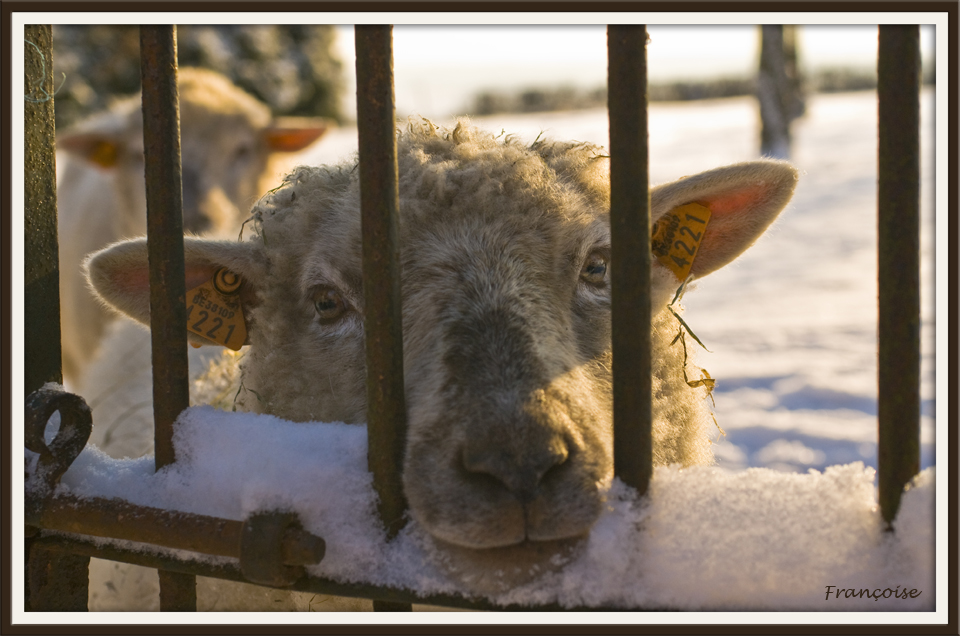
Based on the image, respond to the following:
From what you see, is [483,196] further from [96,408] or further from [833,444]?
[833,444]

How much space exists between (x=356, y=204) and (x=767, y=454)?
3.85 metres

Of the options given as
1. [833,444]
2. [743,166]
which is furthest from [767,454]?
[743,166]

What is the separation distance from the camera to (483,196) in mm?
2375

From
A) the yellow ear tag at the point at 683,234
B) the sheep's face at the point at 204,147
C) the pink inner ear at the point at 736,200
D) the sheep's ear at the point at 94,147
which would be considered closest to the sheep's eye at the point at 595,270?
the yellow ear tag at the point at 683,234

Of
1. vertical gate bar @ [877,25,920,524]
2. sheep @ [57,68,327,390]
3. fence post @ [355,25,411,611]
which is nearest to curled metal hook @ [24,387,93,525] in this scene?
fence post @ [355,25,411,611]

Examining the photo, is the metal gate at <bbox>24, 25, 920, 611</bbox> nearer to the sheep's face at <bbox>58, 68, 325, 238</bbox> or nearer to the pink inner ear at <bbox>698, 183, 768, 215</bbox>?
the pink inner ear at <bbox>698, 183, 768, 215</bbox>

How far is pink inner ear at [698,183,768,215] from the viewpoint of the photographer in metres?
2.52

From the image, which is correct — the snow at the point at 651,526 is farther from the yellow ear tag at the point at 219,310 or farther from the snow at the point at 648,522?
the yellow ear tag at the point at 219,310

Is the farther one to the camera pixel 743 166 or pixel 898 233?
pixel 743 166

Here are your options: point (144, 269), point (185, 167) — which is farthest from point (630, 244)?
point (185, 167)

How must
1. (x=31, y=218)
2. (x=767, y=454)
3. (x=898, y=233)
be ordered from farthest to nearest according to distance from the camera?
(x=767, y=454) < (x=31, y=218) < (x=898, y=233)

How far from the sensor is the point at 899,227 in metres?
1.25

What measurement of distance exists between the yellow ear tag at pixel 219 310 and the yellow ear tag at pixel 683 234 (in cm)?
140

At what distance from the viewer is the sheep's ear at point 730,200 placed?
2.40m
